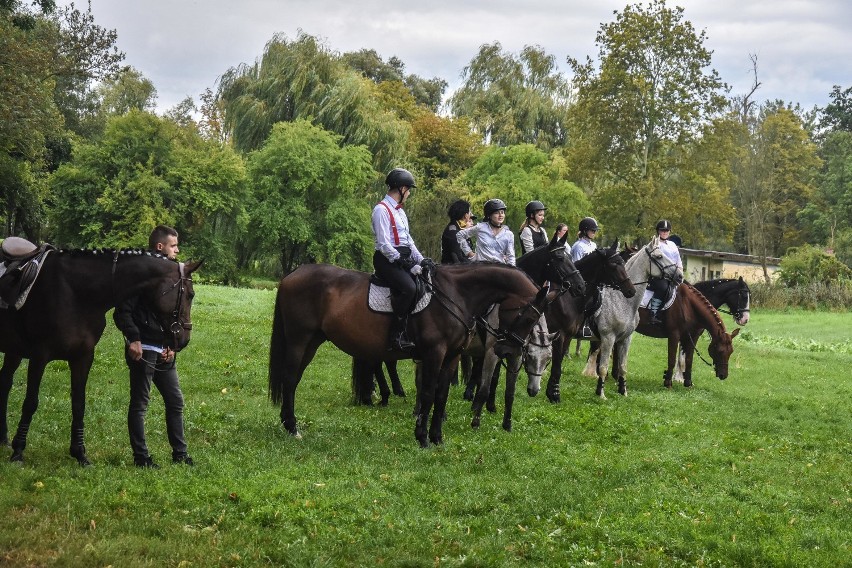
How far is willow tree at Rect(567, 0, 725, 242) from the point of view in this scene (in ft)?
139

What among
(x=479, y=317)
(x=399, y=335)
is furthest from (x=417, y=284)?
(x=479, y=317)

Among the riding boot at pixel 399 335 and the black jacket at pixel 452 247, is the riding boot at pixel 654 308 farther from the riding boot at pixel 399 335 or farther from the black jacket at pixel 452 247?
the riding boot at pixel 399 335

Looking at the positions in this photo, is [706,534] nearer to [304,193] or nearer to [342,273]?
[342,273]

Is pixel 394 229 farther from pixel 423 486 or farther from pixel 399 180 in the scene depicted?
pixel 423 486

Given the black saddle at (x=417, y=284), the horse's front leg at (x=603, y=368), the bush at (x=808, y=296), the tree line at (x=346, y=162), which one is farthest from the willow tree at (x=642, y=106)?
the black saddle at (x=417, y=284)

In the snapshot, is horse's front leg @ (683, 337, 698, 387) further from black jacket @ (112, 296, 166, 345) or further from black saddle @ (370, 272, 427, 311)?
black jacket @ (112, 296, 166, 345)

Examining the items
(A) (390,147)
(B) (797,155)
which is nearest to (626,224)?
(A) (390,147)

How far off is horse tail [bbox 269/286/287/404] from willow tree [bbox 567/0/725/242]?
34.7m

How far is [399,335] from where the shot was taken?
399 inches

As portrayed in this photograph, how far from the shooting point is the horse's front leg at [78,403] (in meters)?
7.88

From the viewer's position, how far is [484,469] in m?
9.09

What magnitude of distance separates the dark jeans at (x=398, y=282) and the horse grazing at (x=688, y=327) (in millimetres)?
8666

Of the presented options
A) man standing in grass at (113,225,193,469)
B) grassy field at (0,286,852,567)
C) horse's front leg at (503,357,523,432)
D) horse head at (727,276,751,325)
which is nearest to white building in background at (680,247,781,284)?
horse head at (727,276,751,325)

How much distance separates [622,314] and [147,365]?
9.42 m
